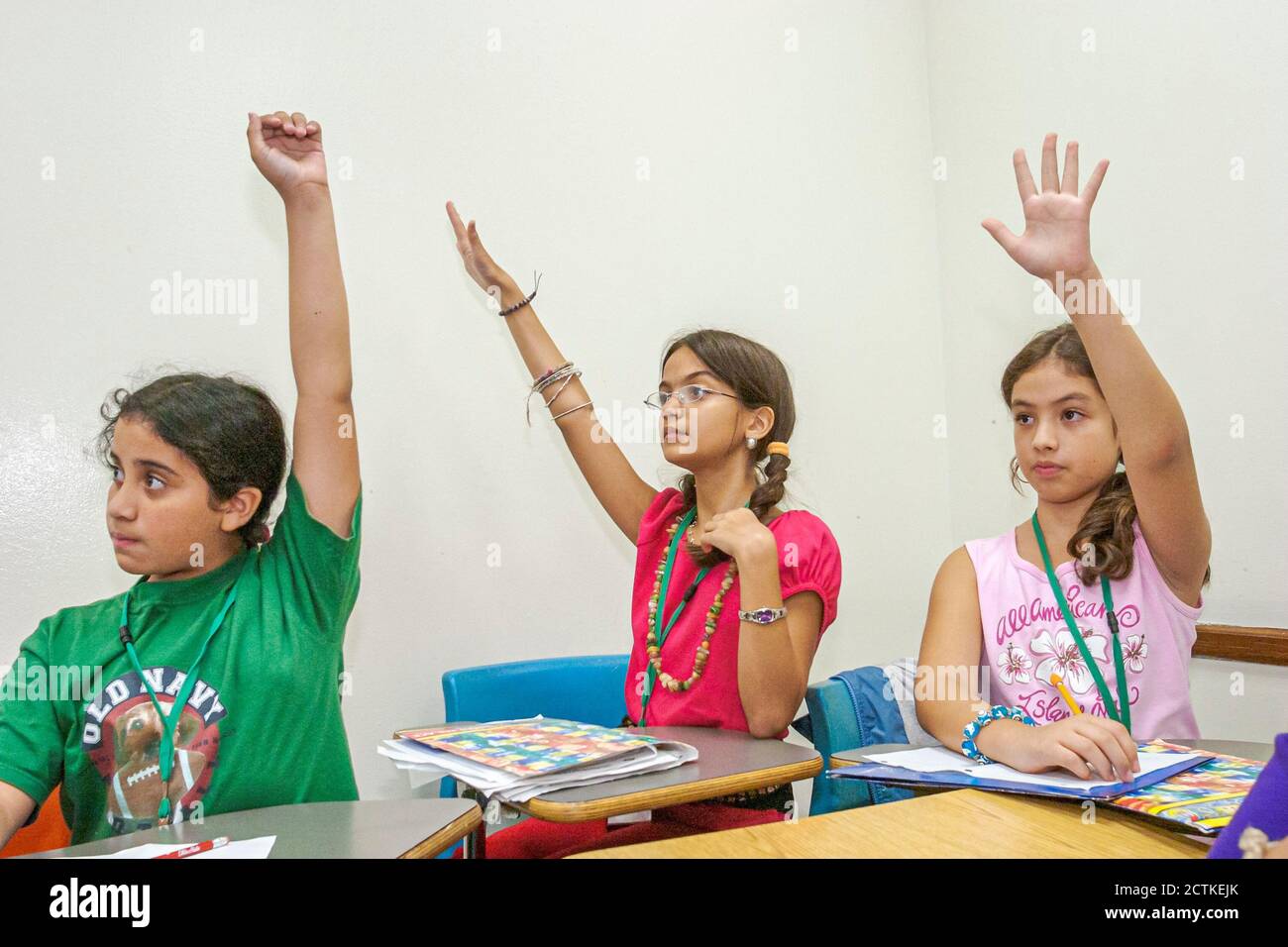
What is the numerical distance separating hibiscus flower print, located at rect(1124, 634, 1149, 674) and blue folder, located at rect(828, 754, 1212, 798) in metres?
0.30

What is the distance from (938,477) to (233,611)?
2.33m

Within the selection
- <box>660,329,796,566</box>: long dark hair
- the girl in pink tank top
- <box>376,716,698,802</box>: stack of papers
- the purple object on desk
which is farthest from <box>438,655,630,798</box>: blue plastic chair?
the purple object on desk

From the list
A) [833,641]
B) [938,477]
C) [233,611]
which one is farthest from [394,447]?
[938,477]

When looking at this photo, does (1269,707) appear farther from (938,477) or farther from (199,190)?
(199,190)

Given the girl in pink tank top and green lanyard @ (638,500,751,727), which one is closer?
the girl in pink tank top

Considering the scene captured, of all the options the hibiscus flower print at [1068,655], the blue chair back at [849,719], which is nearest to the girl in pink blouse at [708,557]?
the blue chair back at [849,719]

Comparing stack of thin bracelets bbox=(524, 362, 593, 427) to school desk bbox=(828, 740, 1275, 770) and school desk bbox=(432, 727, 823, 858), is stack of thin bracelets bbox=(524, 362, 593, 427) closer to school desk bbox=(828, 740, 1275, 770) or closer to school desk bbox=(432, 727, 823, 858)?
school desk bbox=(432, 727, 823, 858)

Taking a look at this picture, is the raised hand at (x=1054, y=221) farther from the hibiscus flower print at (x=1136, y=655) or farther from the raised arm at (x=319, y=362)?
the raised arm at (x=319, y=362)

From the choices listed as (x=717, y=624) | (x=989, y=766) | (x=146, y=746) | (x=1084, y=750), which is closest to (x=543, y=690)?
(x=717, y=624)

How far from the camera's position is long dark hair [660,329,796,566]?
191 cm

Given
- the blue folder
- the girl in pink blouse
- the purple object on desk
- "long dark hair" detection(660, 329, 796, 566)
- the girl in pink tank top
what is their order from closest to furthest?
1. the purple object on desk
2. the blue folder
3. the girl in pink tank top
4. the girl in pink blouse
5. "long dark hair" detection(660, 329, 796, 566)

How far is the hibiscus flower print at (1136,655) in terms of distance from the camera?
4.95 ft

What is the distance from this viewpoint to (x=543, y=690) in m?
2.24

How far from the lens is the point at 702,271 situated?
9.32 ft
